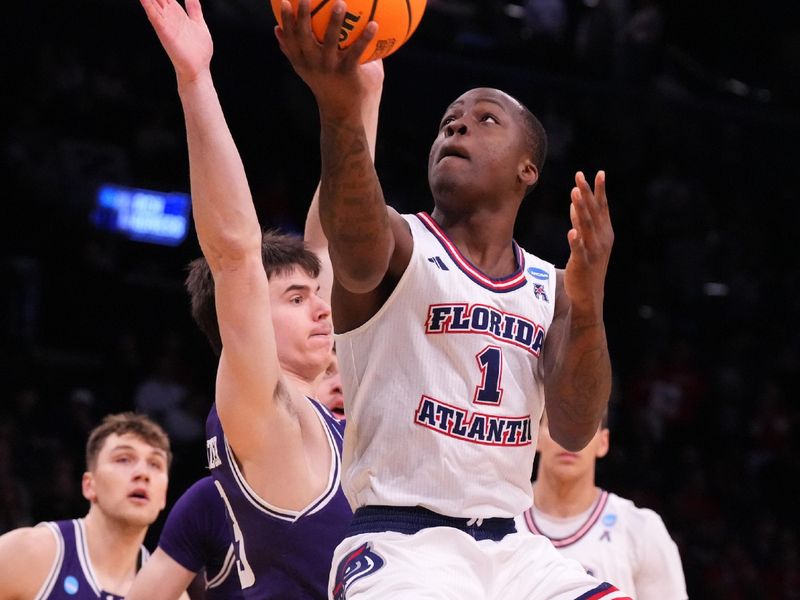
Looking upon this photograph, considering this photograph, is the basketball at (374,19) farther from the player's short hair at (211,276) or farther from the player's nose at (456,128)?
the player's short hair at (211,276)

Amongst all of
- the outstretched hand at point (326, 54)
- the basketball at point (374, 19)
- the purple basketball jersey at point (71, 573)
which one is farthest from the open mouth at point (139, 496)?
the outstretched hand at point (326, 54)

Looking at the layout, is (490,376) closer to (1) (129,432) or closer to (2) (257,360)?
(2) (257,360)

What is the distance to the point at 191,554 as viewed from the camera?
463cm

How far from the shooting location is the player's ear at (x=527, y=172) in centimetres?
357

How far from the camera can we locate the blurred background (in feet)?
35.3

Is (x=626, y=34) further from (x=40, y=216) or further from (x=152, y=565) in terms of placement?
(x=152, y=565)

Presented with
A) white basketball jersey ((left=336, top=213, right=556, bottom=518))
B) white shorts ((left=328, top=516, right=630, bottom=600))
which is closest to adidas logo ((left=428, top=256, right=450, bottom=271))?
white basketball jersey ((left=336, top=213, right=556, bottom=518))

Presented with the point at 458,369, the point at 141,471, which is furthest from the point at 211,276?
the point at 141,471

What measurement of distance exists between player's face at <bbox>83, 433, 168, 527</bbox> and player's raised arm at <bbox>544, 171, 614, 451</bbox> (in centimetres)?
279

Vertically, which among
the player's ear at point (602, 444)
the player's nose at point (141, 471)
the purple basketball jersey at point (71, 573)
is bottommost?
the purple basketball jersey at point (71, 573)

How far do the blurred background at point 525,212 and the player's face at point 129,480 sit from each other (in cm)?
352

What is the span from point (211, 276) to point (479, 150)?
45.6 inches

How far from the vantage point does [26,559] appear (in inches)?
223

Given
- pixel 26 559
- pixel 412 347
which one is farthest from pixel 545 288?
pixel 26 559
